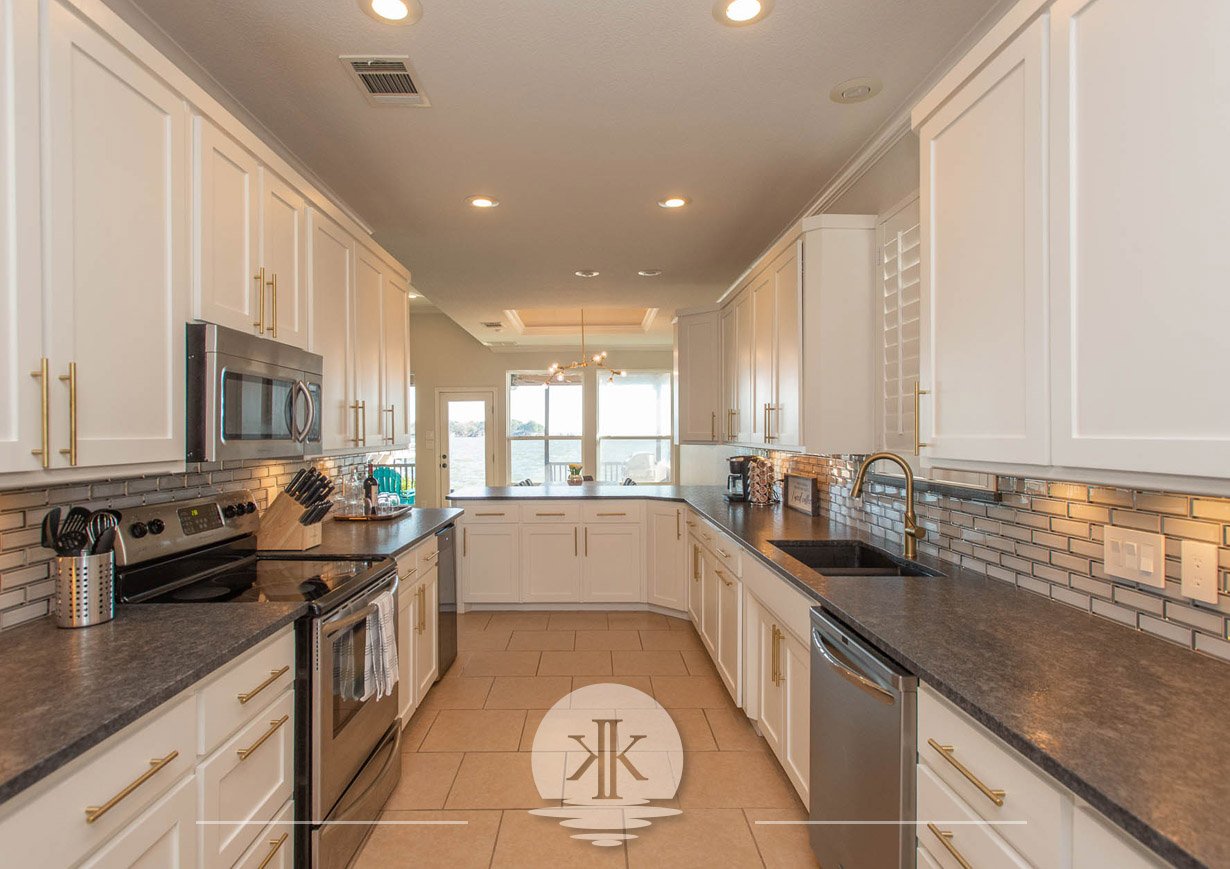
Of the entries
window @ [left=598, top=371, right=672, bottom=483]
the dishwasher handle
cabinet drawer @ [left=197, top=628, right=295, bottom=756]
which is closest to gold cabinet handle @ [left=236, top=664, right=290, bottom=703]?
cabinet drawer @ [left=197, top=628, right=295, bottom=756]

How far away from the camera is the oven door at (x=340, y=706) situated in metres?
1.79

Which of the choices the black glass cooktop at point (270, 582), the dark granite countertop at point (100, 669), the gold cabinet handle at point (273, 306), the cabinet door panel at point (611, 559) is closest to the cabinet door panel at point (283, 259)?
the gold cabinet handle at point (273, 306)

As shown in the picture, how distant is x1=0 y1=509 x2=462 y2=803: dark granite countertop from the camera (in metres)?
0.98

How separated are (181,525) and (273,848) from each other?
1.00 m

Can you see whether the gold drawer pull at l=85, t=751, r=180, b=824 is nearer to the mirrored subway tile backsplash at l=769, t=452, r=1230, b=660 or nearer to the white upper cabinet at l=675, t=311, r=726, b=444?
the mirrored subway tile backsplash at l=769, t=452, r=1230, b=660

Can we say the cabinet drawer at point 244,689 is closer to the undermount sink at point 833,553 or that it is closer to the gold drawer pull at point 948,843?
the gold drawer pull at point 948,843

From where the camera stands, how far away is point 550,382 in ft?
29.3

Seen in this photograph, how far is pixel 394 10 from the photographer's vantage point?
1.91 metres

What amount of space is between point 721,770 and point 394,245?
3.79 metres

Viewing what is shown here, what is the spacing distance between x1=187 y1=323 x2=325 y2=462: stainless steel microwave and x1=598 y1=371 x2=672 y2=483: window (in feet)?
22.5

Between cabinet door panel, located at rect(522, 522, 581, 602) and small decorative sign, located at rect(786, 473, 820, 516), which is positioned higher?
small decorative sign, located at rect(786, 473, 820, 516)

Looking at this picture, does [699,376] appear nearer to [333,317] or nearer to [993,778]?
[333,317]

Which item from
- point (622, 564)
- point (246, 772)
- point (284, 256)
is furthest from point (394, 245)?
point (246, 772)

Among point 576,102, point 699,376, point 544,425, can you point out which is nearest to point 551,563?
point 699,376
